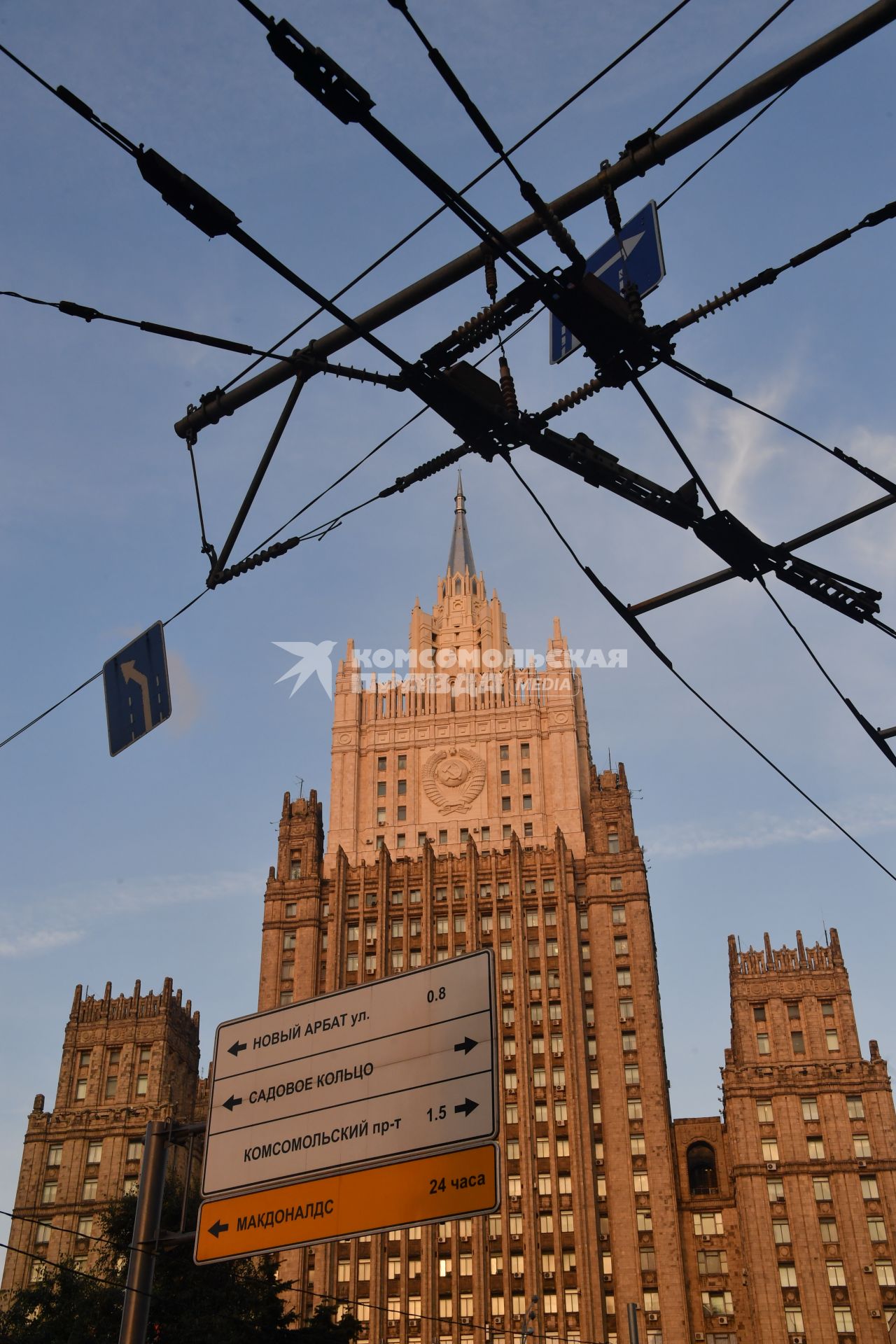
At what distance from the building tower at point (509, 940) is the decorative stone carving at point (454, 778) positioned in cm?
Answer: 16

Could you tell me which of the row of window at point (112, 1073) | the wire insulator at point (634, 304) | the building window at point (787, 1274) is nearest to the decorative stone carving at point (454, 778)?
the row of window at point (112, 1073)

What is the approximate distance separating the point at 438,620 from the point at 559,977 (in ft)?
118

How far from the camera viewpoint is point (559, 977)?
87062mm

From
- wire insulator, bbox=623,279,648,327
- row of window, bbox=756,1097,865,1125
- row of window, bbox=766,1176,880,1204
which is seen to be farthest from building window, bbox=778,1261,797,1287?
Answer: wire insulator, bbox=623,279,648,327

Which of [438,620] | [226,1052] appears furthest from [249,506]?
[438,620]

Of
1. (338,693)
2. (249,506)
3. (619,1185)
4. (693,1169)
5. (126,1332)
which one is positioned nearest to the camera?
(249,506)

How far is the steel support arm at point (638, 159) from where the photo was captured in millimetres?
9633

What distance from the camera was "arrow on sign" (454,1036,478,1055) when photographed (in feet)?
42.7

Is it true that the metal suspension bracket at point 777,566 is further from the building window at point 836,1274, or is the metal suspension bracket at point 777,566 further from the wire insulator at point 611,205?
the building window at point 836,1274

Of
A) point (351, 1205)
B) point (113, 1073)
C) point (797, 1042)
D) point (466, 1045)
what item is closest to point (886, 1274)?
point (797, 1042)

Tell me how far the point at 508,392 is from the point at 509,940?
8028 cm

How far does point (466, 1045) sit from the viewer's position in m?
13.0

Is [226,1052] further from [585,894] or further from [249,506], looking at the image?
[585,894]

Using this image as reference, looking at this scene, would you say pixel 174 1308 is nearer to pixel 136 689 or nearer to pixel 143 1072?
pixel 136 689
